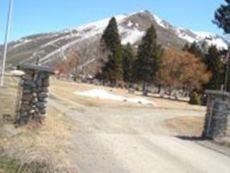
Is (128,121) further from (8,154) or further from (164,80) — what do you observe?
(164,80)

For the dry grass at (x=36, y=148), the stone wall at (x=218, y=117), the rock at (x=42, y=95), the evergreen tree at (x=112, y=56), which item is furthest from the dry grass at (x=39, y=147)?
the evergreen tree at (x=112, y=56)

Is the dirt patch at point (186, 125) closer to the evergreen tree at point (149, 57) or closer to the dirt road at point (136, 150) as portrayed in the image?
the dirt road at point (136, 150)

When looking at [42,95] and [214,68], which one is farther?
[214,68]

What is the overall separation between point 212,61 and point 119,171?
7863 centimetres

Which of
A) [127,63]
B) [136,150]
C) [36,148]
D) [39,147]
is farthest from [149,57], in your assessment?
[36,148]

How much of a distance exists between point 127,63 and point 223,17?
46.6m

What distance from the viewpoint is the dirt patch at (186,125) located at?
2998cm

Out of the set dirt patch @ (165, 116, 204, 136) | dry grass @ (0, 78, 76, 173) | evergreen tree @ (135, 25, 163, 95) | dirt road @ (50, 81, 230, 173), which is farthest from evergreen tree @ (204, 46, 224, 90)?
dry grass @ (0, 78, 76, 173)

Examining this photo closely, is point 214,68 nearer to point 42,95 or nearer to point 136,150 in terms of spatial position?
point 42,95

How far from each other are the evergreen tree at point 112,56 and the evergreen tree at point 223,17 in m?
36.7

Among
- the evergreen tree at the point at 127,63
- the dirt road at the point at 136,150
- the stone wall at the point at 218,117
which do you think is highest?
the evergreen tree at the point at 127,63

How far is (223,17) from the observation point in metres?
65.4

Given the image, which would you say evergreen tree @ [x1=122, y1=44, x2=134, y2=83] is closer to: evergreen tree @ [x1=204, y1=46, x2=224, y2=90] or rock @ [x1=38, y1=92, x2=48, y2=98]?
evergreen tree @ [x1=204, y1=46, x2=224, y2=90]

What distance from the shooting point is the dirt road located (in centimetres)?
1677
